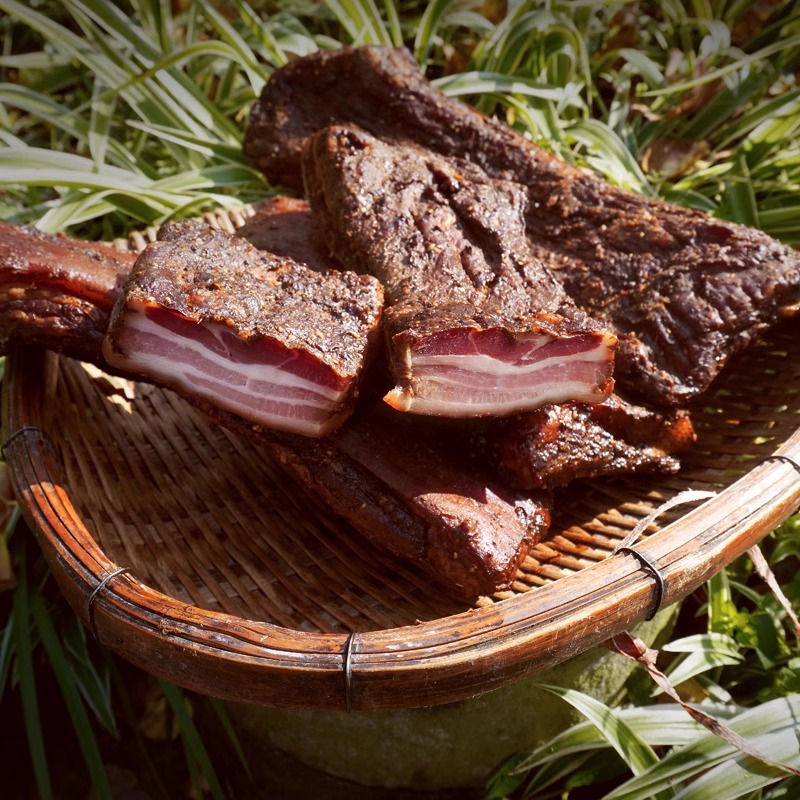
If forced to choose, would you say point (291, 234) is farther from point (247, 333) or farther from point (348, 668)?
point (348, 668)

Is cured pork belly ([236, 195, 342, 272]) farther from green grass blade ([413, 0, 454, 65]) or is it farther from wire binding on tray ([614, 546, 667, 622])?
green grass blade ([413, 0, 454, 65])

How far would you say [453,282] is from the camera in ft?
6.92

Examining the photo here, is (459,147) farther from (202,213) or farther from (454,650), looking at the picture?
(454,650)

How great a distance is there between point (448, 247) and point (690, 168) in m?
2.49

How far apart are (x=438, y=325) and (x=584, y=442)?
551 mm

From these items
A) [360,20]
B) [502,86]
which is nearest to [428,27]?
[360,20]


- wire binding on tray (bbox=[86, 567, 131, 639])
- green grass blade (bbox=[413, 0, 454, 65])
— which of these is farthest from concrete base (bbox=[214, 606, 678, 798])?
green grass blade (bbox=[413, 0, 454, 65])

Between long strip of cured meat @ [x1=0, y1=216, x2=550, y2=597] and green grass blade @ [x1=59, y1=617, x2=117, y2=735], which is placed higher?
long strip of cured meat @ [x1=0, y1=216, x2=550, y2=597]

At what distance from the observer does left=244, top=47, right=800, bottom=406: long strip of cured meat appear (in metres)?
2.24

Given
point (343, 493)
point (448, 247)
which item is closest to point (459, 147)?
point (448, 247)

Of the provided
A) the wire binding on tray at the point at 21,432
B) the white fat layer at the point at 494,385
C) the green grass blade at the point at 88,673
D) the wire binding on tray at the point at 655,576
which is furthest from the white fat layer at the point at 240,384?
the green grass blade at the point at 88,673

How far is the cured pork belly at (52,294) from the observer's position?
2.13 meters

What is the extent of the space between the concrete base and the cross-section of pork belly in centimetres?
100

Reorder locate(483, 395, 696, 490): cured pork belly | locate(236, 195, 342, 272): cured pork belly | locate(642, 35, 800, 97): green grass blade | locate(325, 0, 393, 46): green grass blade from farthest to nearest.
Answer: locate(325, 0, 393, 46): green grass blade, locate(642, 35, 800, 97): green grass blade, locate(236, 195, 342, 272): cured pork belly, locate(483, 395, 696, 490): cured pork belly
